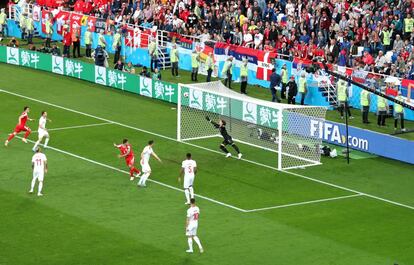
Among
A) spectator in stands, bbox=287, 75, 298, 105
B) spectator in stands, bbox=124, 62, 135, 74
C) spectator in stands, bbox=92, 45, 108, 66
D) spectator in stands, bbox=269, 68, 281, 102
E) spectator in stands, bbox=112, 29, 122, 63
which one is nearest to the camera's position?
spectator in stands, bbox=287, 75, 298, 105

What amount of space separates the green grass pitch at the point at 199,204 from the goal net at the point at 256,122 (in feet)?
2.39

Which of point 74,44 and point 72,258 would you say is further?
point 74,44

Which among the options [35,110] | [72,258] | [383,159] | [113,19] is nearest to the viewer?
[72,258]

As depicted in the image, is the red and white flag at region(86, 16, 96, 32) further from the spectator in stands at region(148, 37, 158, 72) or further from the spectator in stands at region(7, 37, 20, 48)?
the spectator in stands at region(148, 37, 158, 72)

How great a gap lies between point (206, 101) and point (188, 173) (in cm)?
1223

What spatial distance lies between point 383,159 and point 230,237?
44.1 ft

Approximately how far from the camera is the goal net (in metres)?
50.2

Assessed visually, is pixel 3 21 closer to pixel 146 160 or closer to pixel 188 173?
pixel 146 160

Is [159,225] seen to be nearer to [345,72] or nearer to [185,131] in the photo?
[185,131]

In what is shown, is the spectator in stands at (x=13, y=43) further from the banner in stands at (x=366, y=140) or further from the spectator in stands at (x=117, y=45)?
the banner in stands at (x=366, y=140)

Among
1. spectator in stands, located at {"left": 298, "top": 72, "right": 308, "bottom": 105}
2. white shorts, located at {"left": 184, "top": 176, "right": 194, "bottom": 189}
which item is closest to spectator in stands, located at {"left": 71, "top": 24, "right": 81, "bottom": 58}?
spectator in stands, located at {"left": 298, "top": 72, "right": 308, "bottom": 105}

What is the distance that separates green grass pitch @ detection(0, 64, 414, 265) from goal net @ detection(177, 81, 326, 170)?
0.73 meters

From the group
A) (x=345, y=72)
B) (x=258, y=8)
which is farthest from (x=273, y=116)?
(x=258, y=8)

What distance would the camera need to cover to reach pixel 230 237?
39.4 meters
